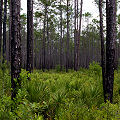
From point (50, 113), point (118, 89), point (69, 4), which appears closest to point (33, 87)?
point (50, 113)

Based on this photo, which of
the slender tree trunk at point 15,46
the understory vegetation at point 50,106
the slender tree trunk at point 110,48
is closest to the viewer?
the understory vegetation at point 50,106

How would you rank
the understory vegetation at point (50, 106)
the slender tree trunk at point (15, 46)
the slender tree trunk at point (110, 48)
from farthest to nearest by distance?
the slender tree trunk at point (110, 48)
the slender tree trunk at point (15, 46)
the understory vegetation at point (50, 106)

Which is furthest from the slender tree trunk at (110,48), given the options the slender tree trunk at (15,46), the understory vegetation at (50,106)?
the slender tree trunk at (15,46)

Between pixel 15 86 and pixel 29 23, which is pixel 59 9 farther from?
pixel 15 86

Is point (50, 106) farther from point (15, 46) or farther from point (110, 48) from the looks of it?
point (110, 48)

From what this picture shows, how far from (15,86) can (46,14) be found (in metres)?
21.4

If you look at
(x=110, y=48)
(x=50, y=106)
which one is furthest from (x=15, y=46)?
(x=110, y=48)

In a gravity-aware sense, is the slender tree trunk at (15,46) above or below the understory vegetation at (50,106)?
above

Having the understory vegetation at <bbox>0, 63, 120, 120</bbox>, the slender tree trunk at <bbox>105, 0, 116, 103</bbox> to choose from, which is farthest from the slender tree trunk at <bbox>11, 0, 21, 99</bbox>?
the slender tree trunk at <bbox>105, 0, 116, 103</bbox>

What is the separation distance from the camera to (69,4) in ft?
74.2

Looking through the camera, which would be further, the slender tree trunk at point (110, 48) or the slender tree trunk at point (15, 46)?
the slender tree trunk at point (110, 48)

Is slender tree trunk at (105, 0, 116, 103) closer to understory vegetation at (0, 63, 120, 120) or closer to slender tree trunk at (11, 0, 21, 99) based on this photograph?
understory vegetation at (0, 63, 120, 120)

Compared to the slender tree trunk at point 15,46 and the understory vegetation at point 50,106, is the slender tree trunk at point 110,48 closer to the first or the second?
the understory vegetation at point 50,106

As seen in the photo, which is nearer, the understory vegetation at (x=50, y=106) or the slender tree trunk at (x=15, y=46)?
the understory vegetation at (x=50, y=106)
